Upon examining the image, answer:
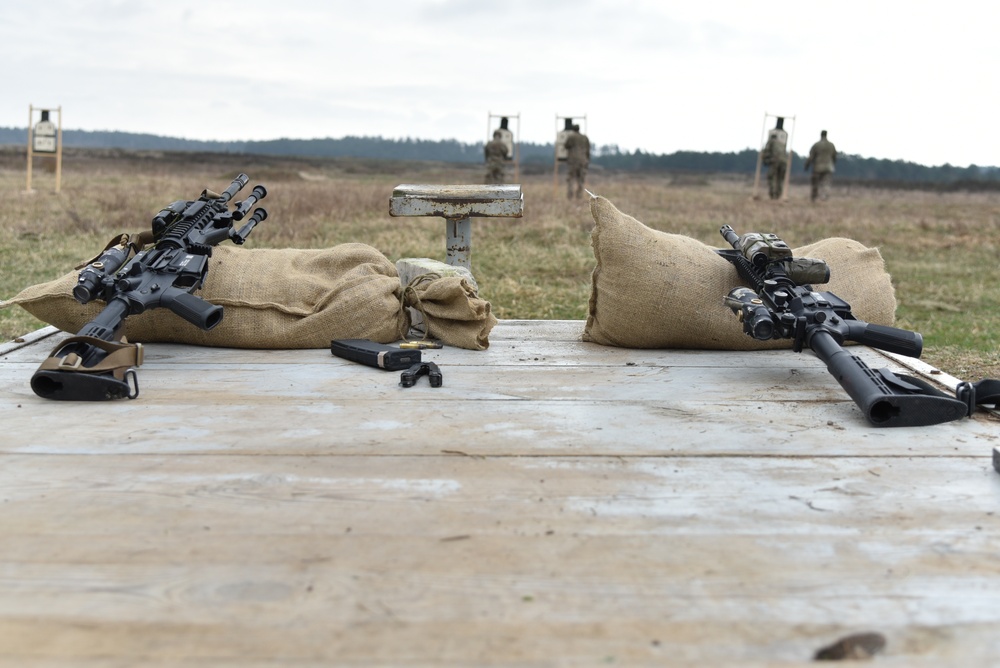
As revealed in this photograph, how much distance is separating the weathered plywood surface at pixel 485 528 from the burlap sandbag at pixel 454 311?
695 millimetres

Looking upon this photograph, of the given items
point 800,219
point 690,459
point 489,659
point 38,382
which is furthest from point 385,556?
point 800,219

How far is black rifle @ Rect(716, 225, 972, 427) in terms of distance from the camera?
2.70 metres

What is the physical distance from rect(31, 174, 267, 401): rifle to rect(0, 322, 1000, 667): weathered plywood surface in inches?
3.9

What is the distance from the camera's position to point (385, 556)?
5.86 ft

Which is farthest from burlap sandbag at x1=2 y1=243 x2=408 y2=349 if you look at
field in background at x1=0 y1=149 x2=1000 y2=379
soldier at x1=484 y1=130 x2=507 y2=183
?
soldier at x1=484 y1=130 x2=507 y2=183

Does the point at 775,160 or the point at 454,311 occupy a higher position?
the point at 775,160

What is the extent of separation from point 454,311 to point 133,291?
46.4 inches

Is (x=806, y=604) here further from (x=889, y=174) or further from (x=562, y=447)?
(x=889, y=174)

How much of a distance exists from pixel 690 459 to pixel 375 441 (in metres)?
0.80

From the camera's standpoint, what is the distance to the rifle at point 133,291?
2.89m

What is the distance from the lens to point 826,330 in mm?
3215

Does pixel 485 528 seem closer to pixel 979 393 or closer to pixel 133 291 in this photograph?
pixel 979 393

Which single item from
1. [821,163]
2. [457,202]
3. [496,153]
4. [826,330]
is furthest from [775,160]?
[826,330]

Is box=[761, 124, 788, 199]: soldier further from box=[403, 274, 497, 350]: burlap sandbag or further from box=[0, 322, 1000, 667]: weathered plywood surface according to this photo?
box=[0, 322, 1000, 667]: weathered plywood surface
